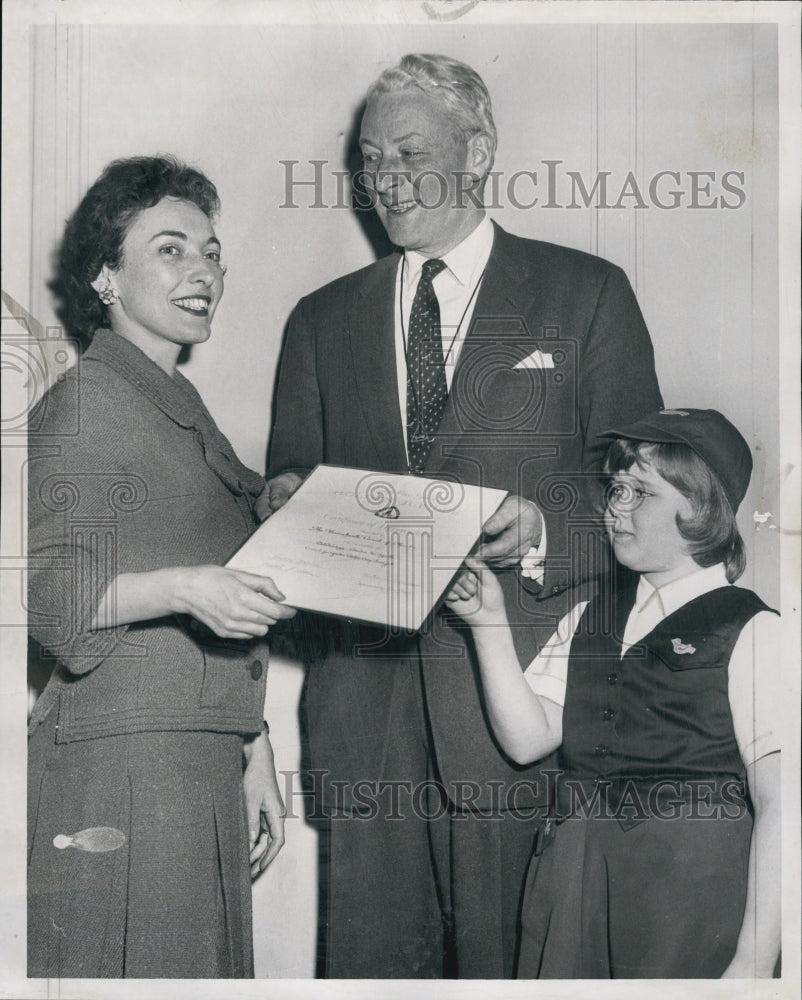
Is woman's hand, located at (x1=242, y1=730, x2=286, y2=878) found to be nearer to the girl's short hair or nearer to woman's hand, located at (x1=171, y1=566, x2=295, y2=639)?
woman's hand, located at (x1=171, y1=566, x2=295, y2=639)

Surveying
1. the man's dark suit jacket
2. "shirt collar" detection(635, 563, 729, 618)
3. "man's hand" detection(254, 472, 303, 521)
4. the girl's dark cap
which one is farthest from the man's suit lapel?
"shirt collar" detection(635, 563, 729, 618)

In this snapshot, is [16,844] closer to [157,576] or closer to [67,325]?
[157,576]

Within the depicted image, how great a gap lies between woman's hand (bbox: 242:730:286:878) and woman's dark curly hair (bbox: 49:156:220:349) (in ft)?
2.96

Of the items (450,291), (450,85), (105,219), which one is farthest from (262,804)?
(450,85)

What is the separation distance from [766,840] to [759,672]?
33 centimetres

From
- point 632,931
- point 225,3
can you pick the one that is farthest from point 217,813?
point 225,3

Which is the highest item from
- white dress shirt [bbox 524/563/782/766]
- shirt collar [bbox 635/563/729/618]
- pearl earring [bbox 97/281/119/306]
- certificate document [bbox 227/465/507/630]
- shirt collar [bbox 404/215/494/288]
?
shirt collar [bbox 404/215/494/288]

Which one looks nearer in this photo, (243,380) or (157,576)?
(157,576)

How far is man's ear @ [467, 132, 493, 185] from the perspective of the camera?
6.81ft

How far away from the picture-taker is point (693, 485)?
202 centimetres

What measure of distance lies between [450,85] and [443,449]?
2.43ft

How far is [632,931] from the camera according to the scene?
2.01 m

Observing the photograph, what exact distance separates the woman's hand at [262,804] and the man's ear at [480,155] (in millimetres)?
1219

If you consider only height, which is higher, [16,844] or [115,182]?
[115,182]
